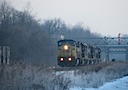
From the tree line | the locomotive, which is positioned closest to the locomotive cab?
the locomotive

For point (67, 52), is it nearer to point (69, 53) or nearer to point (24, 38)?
point (69, 53)

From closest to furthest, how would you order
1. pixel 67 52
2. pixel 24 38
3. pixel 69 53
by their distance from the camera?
pixel 69 53
pixel 67 52
pixel 24 38

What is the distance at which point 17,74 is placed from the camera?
40.3ft

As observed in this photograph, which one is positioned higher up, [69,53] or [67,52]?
[67,52]

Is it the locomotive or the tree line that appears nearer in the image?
the locomotive

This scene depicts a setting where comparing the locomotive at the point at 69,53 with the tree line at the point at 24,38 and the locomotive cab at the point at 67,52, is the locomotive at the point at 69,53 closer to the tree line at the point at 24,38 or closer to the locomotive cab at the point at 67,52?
the locomotive cab at the point at 67,52

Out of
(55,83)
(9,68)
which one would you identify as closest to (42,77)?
(55,83)

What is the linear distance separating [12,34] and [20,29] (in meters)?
3.43

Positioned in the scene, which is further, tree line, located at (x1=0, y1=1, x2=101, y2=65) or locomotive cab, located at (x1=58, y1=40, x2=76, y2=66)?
tree line, located at (x1=0, y1=1, x2=101, y2=65)

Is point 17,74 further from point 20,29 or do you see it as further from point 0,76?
A: point 20,29

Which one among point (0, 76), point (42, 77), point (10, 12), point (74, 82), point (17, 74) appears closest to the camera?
point (0, 76)

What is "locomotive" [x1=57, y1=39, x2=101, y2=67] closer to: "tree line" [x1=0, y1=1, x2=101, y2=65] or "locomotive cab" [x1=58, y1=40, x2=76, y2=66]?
"locomotive cab" [x1=58, y1=40, x2=76, y2=66]

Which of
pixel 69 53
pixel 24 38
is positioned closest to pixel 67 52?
pixel 69 53

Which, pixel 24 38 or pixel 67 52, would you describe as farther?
pixel 24 38
